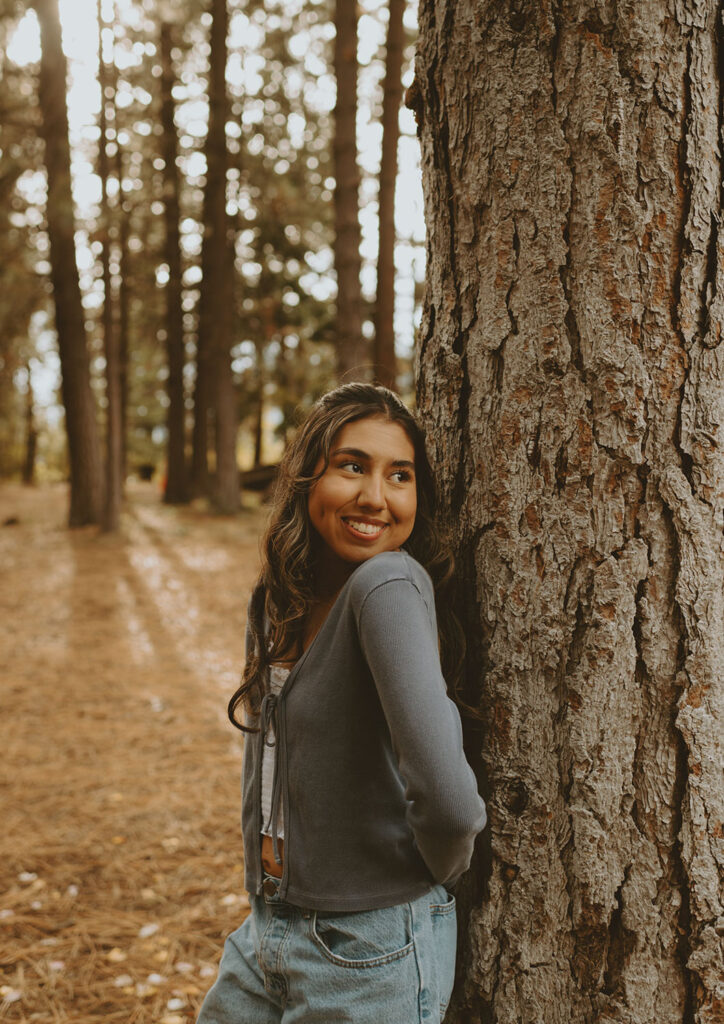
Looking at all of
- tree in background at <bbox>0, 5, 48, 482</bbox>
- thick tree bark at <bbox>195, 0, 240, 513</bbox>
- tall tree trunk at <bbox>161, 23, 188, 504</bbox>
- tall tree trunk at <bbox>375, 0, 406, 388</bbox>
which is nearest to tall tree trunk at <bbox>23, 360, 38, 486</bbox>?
tall tree trunk at <bbox>161, 23, 188, 504</bbox>

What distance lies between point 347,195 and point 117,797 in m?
7.10

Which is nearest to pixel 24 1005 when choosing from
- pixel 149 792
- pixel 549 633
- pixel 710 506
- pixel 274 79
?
pixel 149 792

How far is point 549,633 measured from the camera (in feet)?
5.50

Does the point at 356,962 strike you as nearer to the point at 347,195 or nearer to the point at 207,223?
the point at 347,195

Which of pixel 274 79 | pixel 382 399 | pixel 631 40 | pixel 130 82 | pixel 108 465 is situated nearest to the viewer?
pixel 631 40

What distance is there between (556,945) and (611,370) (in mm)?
1195

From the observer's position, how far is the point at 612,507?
1.64m

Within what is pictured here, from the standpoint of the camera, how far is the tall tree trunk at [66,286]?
11406mm

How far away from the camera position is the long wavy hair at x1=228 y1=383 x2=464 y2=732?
1.81 metres

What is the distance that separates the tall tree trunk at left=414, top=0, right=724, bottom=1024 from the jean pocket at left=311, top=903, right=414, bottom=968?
0.28 m

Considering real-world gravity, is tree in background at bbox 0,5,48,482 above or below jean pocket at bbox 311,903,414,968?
above

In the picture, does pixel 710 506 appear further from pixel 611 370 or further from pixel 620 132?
pixel 620 132


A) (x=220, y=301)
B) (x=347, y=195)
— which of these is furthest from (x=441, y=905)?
(x=220, y=301)

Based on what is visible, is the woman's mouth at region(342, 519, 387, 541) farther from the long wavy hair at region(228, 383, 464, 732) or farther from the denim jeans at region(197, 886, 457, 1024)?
the denim jeans at region(197, 886, 457, 1024)
